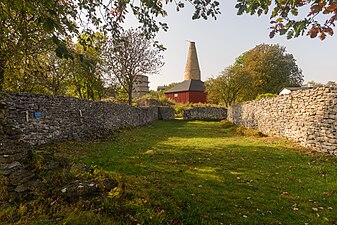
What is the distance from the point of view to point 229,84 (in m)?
36.2

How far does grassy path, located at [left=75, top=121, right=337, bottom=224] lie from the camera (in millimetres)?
3489

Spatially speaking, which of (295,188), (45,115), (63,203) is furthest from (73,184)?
(45,115)

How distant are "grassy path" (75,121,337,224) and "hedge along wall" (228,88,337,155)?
1.05 metres

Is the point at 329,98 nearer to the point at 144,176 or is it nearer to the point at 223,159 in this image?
the point at 223,159

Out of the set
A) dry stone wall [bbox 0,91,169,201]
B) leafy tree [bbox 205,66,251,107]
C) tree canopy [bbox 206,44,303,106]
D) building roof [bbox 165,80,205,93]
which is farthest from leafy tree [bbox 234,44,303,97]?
Answer: dry stone wall [bbox 0,91,169,201]

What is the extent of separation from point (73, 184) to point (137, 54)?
21.6 m

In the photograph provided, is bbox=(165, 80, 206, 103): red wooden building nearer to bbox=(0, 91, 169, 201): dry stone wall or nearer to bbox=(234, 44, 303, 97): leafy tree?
bbox=(234, 44, 303, 97): leafy tree

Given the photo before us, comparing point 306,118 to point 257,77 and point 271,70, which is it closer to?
point 257,77

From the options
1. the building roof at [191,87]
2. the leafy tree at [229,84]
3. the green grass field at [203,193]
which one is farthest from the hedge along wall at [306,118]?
the building roof at [191,87]

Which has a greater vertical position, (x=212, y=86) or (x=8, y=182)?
(x=212, y=86)

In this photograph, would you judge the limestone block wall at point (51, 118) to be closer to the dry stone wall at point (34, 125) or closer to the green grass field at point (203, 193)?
the dry stone wall at point (34, 125)

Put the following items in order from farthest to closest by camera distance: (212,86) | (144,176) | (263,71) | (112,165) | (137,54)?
1. (263,71)
2. (212,86)
3. (137,54)
4. (112,165)
5. (144,176)

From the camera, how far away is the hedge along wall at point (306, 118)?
788 centimetres

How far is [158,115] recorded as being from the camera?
32.0 metres
